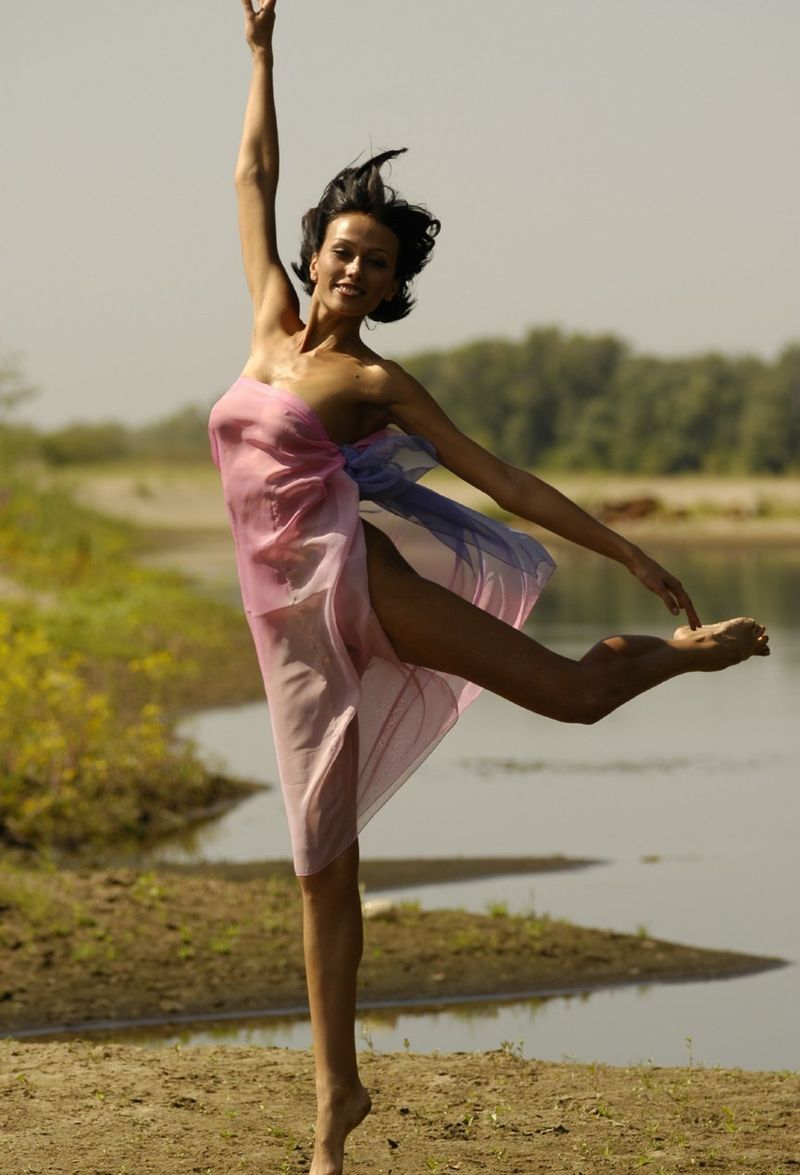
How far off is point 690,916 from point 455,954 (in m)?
1.58

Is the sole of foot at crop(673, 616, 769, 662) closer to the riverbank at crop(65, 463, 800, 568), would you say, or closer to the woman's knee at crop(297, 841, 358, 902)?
the woman's knee at crop(297, 841, 358, 902)

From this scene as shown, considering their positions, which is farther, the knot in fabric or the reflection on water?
the reflection on water

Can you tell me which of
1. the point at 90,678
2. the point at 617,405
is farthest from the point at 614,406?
the point at 90,678

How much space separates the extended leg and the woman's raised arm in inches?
28.7

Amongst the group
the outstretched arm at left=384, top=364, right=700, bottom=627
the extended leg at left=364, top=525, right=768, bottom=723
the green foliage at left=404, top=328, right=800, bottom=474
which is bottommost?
the extended leg at left=364, top=525, right=768, bottom=723

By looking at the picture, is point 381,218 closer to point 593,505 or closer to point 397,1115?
point 397,1115

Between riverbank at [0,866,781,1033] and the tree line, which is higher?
the tree line

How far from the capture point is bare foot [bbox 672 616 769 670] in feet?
19.5

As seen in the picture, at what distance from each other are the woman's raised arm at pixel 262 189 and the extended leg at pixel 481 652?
73 cm

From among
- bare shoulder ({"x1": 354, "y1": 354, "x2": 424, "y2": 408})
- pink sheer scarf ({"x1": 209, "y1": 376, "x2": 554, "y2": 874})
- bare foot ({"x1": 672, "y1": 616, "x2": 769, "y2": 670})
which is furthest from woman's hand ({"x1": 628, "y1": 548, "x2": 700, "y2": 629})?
bare shoulder ({"x1": 354, "y1": 354, "x2": 424, "y2": 408})

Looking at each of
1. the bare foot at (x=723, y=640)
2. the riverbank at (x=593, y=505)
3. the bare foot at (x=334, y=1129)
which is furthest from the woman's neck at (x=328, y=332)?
the riverbank at (x=593, y=505)

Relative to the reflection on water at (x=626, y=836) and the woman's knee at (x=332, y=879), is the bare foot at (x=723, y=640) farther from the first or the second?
the reflection on water at (x=626, y=836)

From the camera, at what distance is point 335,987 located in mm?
5707

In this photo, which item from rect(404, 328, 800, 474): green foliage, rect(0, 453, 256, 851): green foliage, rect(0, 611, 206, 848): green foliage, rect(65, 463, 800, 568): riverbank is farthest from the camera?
rect(404, 328, 800, 474): green foliage
